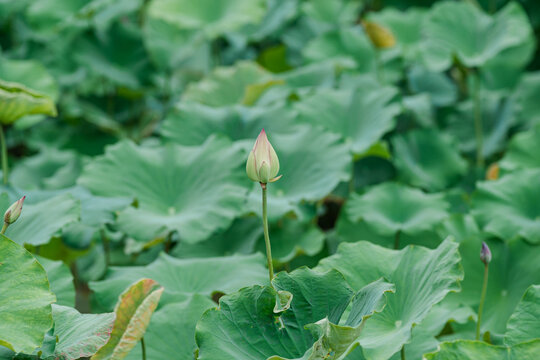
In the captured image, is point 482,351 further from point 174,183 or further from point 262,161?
point 174,183

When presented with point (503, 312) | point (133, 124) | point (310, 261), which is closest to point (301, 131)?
point (310, 261)

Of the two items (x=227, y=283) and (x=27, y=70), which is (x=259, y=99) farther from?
(x=227, y=283)

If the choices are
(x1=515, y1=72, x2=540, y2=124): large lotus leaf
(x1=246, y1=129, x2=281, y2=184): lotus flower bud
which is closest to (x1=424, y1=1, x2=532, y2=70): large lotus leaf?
(x1=515, y1=72, x2=540, y2=124): large lotus leaf

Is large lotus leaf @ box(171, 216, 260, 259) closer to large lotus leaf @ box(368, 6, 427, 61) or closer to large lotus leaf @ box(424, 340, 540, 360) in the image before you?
large lotus leaf @ box(424, 340, 540, 360)

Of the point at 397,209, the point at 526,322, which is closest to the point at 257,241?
the point at 397,209

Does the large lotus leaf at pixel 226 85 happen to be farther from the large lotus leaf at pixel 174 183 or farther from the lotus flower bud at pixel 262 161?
the lotus flower bud at pixel 262 161

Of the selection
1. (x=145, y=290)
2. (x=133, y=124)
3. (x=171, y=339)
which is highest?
(x=145, y=290)
